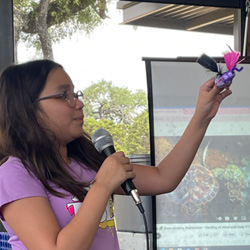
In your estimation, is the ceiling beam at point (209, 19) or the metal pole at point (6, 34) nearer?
the metal pole at point (6, 34)

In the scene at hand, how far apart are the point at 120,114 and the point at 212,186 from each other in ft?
2.55

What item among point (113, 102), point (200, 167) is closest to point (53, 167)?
point (200, 167)

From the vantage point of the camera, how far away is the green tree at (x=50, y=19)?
309 centimetres

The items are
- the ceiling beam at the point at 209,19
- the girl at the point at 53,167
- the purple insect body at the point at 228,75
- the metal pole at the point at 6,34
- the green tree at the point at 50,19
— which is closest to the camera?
the girl at the point at 53,167

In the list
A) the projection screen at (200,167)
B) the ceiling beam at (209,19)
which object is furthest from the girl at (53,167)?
the ceiling beam at (209,19)

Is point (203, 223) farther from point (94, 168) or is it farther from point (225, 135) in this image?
point (94, 168)

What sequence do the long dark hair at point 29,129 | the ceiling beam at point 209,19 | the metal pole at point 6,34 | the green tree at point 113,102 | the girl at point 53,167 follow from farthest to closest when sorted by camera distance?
the ceiling beam at point 209,19
the green tree at point 113,102
the metal pole at point 6,34
the long dark hair at point 29,129
the girl at point 53,167

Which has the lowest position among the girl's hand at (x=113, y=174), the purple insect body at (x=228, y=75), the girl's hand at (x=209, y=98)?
the girl's hand at (x=113, y=174)

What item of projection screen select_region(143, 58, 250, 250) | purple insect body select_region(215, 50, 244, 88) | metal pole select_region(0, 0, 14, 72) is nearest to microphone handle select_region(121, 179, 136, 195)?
purple insect body select_region(215, 50, 244, 88)

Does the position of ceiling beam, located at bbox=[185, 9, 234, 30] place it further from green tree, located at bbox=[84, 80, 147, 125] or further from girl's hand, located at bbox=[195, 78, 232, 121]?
girl's hand, located at bbox=[195, 78, 232, 121]

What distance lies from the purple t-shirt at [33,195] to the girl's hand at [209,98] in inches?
20.3

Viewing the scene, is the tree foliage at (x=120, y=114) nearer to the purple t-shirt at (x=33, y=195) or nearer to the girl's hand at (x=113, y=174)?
the purple t-shirt at (x=33, y=195)

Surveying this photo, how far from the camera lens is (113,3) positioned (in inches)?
132

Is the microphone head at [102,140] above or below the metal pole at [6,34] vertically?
below
